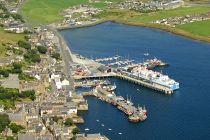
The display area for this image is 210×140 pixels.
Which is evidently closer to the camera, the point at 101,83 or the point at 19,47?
the point at 101,83

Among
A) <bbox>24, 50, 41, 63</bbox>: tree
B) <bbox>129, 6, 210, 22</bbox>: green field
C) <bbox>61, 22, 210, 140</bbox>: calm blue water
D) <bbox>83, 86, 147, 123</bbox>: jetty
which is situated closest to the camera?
<bbox>61, 22, 210, 140</bbox>: calm blue water

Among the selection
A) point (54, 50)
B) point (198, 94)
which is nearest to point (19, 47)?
point (54, 50)

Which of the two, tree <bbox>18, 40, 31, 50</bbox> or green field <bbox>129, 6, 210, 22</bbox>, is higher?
tree <bbox>18, 40, 31, 50</bbox>

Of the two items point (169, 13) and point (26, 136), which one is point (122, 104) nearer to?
point (26, 136)

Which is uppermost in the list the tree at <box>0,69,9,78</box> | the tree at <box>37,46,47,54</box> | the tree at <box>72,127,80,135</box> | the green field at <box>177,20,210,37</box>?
the tree at <box>0,69,9,78</box>

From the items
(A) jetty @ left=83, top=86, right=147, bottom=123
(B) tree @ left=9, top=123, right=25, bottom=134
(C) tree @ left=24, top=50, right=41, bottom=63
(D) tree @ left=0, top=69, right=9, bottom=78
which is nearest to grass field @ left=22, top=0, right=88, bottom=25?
(C) tree @ left=24, top=50, right=41, bottom=63

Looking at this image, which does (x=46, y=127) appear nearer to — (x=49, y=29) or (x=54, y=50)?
(x=54, y=50)

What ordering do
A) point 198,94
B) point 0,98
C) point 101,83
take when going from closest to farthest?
point 0,98
point 198,94
point 101,83

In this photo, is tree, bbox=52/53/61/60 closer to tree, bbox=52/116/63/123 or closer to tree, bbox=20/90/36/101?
tree, bbox=20/90/36/101
